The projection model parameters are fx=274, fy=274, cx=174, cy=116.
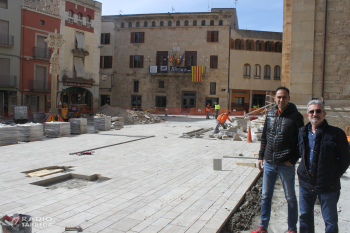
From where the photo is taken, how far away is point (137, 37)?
39.0 m

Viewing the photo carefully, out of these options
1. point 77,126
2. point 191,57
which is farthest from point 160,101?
point 77,126

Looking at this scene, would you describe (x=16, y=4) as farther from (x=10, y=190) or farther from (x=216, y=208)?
(x=216, y=208)

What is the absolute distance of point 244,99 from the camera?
37844 millimetres

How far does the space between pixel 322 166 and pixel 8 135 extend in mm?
10672

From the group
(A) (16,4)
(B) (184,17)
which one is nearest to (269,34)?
(B) (184,17)

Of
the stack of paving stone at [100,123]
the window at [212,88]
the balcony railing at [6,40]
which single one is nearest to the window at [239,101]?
the window at [212,88]

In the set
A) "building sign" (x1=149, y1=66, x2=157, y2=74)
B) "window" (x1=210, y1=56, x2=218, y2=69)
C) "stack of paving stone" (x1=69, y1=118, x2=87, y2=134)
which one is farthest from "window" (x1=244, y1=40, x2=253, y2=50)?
"stack of paving stone" (x1=69, y1=118, x2=87, y2=134)

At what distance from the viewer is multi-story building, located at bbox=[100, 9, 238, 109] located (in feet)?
122

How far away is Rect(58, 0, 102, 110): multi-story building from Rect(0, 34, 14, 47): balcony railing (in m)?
5.53

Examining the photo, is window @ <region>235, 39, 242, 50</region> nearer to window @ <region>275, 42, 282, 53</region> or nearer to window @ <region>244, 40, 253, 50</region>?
window @ <region>244, 40, 253, 50</region>

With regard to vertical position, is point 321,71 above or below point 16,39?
below

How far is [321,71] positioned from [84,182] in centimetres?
1113

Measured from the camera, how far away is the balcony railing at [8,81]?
23.7 metres

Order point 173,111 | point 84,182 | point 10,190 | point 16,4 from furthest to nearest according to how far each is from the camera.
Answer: point 173,111
point 16,4
point 84,182
point 10,190
